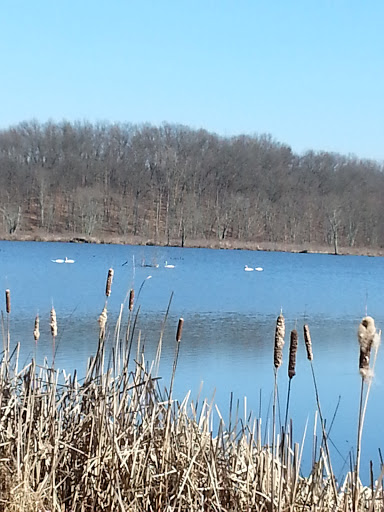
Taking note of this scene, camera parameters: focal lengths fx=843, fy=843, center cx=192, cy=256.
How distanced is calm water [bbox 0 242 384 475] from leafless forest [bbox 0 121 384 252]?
72.7ft

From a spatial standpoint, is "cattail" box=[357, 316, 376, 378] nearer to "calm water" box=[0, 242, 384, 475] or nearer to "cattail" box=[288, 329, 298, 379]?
"cattail" box=[288, 329, 298, 379]

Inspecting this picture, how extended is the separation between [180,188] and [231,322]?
45.0 metres

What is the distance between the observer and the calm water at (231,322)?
6.66 m

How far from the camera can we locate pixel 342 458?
5.16 m

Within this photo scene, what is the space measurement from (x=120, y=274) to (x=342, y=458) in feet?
52.5

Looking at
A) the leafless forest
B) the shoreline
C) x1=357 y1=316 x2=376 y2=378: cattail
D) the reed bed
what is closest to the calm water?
the reed bed

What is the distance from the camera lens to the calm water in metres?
6.66

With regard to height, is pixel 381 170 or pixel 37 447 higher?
pixel 381 170

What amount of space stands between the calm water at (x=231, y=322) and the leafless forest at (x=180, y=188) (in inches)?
872

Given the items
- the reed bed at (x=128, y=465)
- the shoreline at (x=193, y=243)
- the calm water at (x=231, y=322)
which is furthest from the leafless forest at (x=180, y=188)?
the reed bed at (x=128, y=465)

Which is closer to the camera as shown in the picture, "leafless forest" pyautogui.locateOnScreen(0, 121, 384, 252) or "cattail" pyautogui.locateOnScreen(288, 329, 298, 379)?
"cattail" pyautogui.locateOnScreen(288, 329, 298, 379)

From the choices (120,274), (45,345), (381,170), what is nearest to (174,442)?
(45,345)

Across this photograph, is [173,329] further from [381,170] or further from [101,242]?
[381,170]

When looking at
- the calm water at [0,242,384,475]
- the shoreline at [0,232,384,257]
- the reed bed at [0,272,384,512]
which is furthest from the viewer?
the shoreline at [0,232,384,257]
